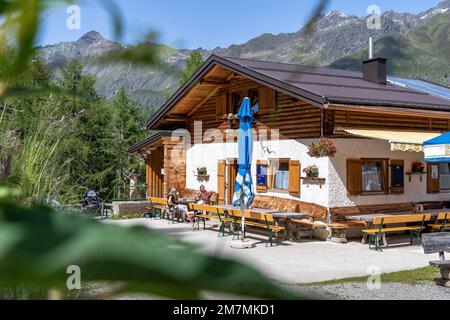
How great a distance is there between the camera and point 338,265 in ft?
33.4

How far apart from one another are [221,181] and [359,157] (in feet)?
17.7

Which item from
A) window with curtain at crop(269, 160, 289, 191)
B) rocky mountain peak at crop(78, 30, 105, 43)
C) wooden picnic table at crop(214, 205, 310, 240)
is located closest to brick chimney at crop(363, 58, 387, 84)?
window with curtain at crop(269, 160, 289, 191)

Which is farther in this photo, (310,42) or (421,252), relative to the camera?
(421,252)

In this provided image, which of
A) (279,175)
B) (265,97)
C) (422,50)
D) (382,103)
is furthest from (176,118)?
(422,50)

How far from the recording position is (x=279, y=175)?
15023 millimetres

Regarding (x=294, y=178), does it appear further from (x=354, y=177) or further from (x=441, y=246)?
(x=441, y=246)

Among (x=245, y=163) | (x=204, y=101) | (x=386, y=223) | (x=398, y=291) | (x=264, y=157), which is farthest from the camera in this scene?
(x=204, y=101)

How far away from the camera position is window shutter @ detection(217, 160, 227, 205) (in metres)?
17.3

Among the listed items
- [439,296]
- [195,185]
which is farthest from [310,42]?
[195,185]

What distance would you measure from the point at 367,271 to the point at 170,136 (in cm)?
1165

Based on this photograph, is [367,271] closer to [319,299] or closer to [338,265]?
[338,265]

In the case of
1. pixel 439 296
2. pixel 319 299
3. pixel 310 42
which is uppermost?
pixel 310 42

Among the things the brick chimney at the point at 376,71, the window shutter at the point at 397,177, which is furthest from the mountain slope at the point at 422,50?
the window shutter at the point at 397,177

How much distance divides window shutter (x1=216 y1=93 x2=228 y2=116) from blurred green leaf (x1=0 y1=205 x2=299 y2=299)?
1739cm
